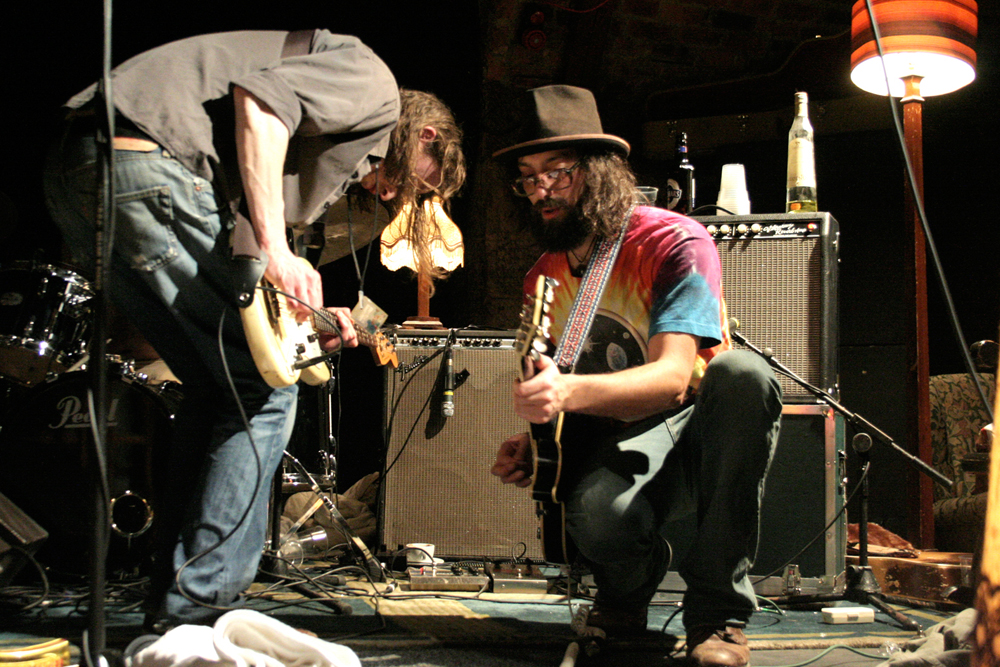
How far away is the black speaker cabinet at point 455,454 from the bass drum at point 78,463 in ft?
2.84

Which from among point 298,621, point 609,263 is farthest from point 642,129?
point 298,621

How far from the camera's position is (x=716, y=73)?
4793 millimetres

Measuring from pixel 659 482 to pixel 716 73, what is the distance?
3.49 meters

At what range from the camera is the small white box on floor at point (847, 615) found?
7.65 feet

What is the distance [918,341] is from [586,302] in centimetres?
207

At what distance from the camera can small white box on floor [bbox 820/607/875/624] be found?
2332mm

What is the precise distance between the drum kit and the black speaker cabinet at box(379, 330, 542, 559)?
0.50 meters

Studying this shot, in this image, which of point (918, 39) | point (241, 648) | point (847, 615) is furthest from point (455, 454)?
point (918, 39)

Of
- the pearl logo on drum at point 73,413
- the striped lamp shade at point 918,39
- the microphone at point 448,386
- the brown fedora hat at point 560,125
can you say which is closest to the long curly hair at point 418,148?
the brown fedora hat at point 560,125

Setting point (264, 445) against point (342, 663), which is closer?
point (342, 663)

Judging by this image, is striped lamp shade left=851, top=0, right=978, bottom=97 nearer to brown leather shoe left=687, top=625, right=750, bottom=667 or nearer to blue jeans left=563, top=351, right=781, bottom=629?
blue jeans left=563, top=351, right=781, bottom=629

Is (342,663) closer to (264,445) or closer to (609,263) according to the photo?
(264,445)

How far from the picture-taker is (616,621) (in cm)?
197

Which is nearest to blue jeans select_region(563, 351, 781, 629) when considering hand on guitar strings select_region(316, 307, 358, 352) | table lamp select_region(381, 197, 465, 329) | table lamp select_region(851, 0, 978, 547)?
hand on guitar strings select_region(316, 307, 358, 352)
